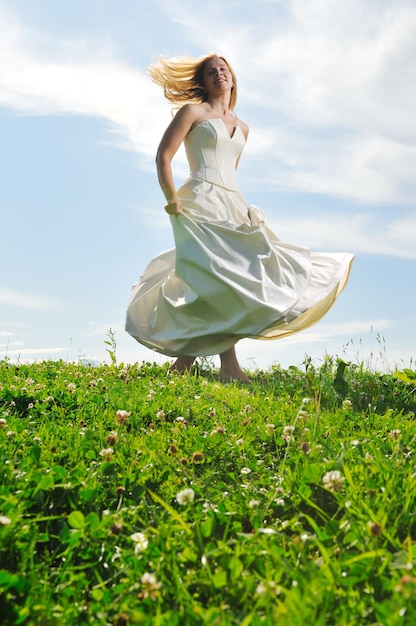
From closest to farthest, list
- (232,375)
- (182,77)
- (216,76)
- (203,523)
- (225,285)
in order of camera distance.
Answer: (203,523), (225,285), (232,375), (216,76), (182,77)

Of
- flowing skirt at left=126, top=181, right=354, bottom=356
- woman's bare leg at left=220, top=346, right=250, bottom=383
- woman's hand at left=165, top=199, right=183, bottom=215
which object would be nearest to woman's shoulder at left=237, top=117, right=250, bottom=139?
flowing skirt at left=126, top=181, right=354, bottom=356

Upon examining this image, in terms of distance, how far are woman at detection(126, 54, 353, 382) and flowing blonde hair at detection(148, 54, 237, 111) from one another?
0.04 ft

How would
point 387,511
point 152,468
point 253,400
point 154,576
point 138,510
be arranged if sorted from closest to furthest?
point 154,576 < point 387,511 < point 138,510 < point 152,468 < point 253,400

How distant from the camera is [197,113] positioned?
8492mm

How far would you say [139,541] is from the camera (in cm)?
254

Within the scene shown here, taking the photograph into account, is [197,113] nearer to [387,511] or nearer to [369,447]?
[369,447]

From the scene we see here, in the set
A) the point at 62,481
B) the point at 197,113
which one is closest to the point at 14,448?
the point at 62,481

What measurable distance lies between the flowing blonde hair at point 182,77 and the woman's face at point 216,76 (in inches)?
2.9

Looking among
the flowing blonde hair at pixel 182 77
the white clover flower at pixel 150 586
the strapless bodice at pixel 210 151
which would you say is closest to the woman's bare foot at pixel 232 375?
the strapless bodice at pixel 210 151

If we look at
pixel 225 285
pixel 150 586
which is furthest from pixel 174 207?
pixel 150 586

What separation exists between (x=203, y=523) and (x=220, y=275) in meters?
5.17

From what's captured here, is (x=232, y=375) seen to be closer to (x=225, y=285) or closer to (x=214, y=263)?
(x=225, y=285)

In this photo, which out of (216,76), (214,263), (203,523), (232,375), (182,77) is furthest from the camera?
(182,77)

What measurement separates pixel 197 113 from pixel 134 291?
2.39 metres
